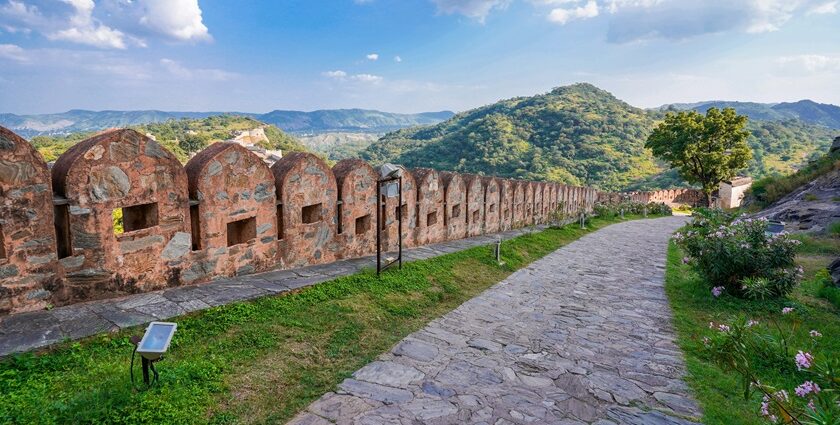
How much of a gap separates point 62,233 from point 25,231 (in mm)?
360

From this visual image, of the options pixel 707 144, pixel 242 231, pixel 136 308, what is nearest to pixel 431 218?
pixel 242 231

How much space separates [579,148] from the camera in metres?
66.9

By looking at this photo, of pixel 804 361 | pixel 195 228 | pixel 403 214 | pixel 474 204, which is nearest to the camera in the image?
pixel 804 361

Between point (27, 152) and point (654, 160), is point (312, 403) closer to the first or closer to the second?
point (27, 152)

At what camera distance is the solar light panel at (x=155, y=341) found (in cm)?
267

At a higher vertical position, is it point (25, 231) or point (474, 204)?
point (25, 231)

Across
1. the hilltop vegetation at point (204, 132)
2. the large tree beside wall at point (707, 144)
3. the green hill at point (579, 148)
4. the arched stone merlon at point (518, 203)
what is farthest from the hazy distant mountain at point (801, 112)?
the arched stone merlon at point (518, 203)

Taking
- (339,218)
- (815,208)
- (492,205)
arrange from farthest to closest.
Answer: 1. (815,208)
2. (492,205)
3. (339,218)

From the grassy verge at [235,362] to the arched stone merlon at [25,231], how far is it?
0.91 metres

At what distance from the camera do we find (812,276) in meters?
7.66

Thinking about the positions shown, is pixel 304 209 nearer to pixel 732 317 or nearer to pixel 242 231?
pixel 242 231

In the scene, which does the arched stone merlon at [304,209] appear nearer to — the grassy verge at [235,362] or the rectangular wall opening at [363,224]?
the rectangular wall opening at [363,224]

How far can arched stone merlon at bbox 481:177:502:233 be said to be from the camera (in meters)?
11.5

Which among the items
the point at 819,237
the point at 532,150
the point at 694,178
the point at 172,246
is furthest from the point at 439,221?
the point at 532,150
